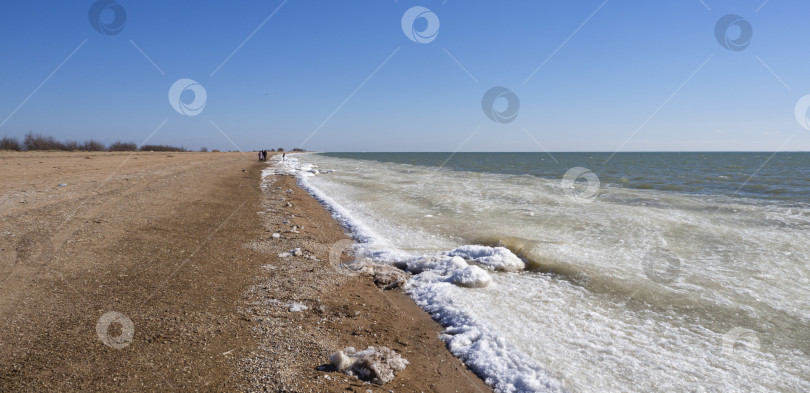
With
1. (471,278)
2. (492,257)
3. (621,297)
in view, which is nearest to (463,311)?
(471,278)

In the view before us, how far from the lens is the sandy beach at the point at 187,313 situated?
308 centimetres

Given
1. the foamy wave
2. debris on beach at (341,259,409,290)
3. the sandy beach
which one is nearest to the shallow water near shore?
the foamy wave

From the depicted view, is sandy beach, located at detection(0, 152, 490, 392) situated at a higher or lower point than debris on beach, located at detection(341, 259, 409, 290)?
lower

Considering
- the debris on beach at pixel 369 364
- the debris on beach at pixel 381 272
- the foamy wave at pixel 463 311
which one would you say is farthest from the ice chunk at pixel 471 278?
the debris on beach at pixel 369 364

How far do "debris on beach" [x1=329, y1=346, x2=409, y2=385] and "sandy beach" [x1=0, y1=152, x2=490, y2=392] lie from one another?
7 centimetres

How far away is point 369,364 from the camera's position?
3.24 metres

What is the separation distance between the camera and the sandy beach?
10.1 ft

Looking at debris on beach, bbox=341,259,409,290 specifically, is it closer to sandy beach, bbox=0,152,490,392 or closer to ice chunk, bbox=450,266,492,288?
sandy beach, bbox=0,152,490,392

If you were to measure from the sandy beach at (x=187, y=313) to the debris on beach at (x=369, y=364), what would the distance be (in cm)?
7

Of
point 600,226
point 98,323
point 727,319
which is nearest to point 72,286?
point 98,323

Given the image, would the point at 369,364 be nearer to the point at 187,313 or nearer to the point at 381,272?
the point at 187,313

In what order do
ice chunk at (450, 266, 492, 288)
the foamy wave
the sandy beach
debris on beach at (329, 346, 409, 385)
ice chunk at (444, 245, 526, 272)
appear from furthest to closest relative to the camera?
ice chunk at (444, 245, 526, 272) < ice chunk at (450, 266, 492, 288) < the foamy wave < debris on beach at (329, 346, 409, 385) < the sandy beach

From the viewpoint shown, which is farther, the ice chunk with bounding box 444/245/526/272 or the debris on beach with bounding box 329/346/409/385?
the ice chunk with bounding box 444/245/526/272

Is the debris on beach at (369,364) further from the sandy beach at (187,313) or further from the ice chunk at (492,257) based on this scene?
the ice chunk at (492,257)
